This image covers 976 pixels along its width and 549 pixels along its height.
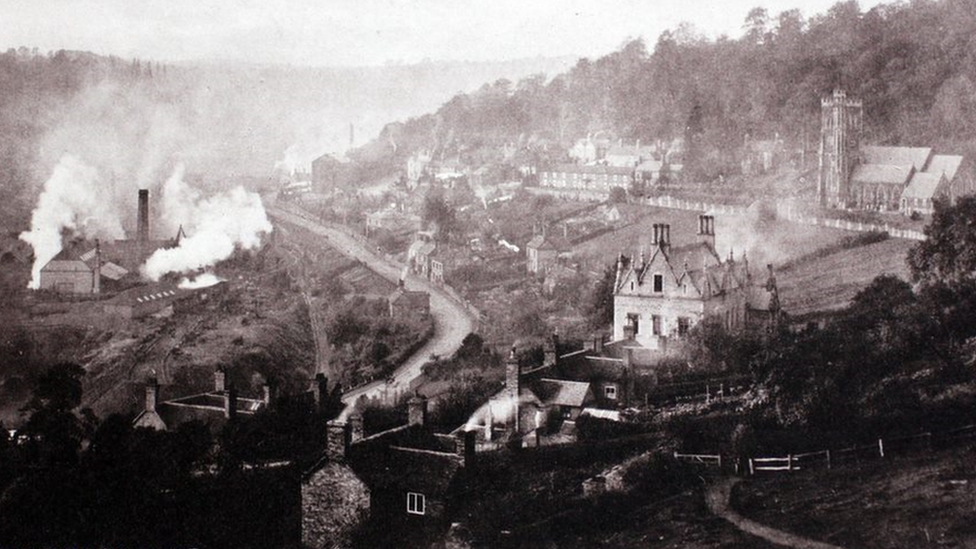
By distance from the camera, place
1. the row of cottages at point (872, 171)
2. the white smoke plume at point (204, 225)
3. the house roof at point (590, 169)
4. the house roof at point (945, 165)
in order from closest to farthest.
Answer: the house roof at point (945, 165) < the row of cottages at point (872, 171) < the white smoke plume at point (204, 225) < the house roof at point (590, 169)

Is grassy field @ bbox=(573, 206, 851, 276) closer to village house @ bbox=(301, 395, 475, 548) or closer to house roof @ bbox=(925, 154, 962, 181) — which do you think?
house roof @ bbox=(925, 154, 962, 181)

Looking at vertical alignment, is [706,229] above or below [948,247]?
above

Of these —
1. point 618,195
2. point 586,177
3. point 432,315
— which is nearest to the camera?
point 432,315

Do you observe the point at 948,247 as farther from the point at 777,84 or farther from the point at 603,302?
the point at 603,302

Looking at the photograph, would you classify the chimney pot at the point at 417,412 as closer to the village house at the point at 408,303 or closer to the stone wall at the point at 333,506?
the stone wall at the point at 333,506

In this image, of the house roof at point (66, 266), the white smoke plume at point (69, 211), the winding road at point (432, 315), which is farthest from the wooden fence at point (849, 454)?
the white smoke plume at point (69, 211)

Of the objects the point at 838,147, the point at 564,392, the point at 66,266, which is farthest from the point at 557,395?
the point at 66,266

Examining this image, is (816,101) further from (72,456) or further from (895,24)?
(72,456)
